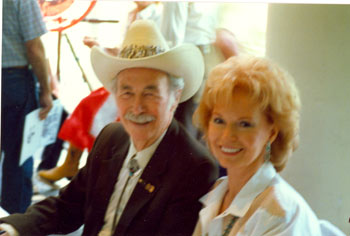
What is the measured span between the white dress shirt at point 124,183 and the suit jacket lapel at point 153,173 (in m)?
0.02

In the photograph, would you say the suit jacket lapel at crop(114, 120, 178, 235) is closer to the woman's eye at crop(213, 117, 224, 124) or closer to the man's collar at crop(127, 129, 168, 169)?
the man's collar at crop(127, 129, 168, 169)

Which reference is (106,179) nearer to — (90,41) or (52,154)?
(52,154)

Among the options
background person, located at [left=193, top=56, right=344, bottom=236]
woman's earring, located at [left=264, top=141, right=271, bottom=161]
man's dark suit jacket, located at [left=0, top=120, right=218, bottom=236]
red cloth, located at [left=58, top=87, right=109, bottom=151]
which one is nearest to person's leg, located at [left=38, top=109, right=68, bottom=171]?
red cloth, located at [left=58, top=87, right=109, bottom=151]

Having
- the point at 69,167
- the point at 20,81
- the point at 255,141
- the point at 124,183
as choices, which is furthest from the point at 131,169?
the point at 20,81

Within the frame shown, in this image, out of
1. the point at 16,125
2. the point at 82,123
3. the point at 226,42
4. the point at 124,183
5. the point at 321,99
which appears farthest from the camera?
the point at 16,125

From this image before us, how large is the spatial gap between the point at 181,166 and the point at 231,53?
0.42m

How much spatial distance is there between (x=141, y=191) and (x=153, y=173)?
0.08 meters

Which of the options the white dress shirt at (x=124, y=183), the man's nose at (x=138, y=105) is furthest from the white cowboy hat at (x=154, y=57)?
the white dress shirt at (x=124, y=183)

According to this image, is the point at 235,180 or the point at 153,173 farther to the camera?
the point at 153,173

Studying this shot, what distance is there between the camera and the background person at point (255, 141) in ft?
4.48

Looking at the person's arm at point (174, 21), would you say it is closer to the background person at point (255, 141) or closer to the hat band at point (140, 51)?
the hat band at point (140, 51)

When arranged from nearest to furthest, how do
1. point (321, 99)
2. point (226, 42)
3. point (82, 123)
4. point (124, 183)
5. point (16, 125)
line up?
1. point (321, 99)
2. point (226, 42)
3. point (124, 183)
4. point (82, 123)
5. point (16, 125)

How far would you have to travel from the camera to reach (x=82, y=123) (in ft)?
6.10

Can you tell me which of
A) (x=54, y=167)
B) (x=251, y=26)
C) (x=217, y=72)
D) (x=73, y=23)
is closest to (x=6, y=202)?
(x=54, y=167)
